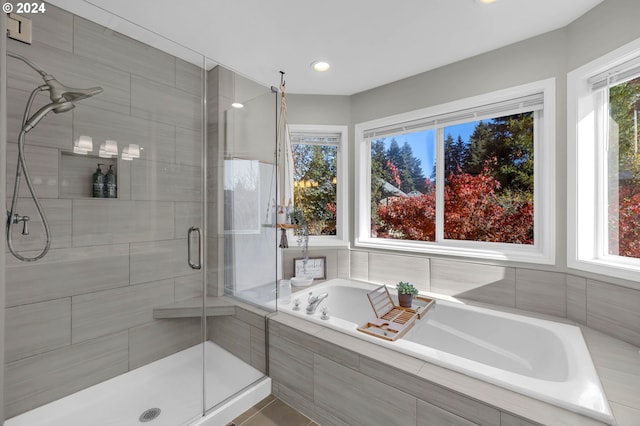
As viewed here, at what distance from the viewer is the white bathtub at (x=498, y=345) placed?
Answer: 118 centimetres

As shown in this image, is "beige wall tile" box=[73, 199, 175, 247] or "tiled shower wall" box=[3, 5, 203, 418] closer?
"tiled shower wall" box=[3, 5, 203, 418]

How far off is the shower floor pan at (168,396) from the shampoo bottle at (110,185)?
3.62 feet

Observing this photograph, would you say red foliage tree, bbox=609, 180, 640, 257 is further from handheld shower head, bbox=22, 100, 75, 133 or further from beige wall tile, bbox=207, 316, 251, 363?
handheld shower head, bbox=22, 100, 75, 133

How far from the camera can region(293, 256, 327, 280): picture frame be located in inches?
112

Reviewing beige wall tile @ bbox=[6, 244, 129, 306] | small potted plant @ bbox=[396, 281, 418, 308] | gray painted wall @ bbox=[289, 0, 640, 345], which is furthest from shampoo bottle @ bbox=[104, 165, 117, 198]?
small potted plant @ bbox=[396, 281, 418, 308]

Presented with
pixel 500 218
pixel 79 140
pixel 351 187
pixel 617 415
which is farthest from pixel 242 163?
pixel 617 415

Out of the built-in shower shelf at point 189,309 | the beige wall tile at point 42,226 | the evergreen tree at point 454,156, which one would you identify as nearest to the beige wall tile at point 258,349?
the built-in shower shelf at point 189,309

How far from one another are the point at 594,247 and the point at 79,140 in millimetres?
3147

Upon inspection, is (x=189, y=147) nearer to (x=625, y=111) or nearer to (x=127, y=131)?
(x=127, y=131)

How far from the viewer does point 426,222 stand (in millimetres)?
2734

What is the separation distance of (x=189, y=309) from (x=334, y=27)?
213 centimetres

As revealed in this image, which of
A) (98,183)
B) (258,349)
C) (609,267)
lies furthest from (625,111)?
(98,183)

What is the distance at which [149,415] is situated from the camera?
5.56 ft

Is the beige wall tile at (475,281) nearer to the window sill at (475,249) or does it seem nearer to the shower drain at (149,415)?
the window sill at (475,249)
